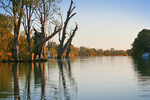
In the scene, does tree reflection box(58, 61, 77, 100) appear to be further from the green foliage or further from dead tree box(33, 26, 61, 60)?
the green foliage

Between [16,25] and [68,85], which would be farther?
[16,25]

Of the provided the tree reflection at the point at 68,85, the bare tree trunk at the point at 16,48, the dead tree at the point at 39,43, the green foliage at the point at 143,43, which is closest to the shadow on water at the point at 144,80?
the tree reflection at the point at 68,85

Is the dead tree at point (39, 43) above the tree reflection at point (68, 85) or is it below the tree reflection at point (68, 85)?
above

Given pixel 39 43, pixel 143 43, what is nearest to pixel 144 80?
pixel 39 43

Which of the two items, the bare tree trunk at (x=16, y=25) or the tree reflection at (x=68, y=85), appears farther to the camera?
the bare tree trunk at (x=16, y=25)

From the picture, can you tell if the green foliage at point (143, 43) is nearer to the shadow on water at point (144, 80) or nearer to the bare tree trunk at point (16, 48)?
the bare tree trunk at point (16, 48)

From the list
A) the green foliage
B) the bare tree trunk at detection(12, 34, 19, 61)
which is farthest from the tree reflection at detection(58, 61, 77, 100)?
the green foliage

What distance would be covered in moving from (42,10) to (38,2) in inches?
53.9

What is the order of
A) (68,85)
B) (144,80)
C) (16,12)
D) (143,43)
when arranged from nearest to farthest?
(68,85) < (144,80) < (16,12) < (143,43)

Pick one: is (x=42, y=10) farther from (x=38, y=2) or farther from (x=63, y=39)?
(x=63, y=39)

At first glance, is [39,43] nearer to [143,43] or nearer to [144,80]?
[144,80]

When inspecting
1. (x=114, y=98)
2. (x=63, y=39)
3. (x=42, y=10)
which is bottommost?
(x=114, y=98)

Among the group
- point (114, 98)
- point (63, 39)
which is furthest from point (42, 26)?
point (114, 98)

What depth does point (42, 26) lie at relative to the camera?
29297 mm
